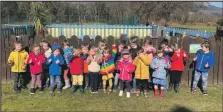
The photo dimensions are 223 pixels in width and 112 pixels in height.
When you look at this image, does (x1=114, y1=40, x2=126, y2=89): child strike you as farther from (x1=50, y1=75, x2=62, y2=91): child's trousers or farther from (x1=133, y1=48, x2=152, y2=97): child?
(x1=50, y1=75, x2=62, y2=91): child's trousers

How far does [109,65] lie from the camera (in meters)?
8.11

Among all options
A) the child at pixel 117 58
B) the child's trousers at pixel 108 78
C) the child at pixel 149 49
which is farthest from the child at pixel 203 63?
the child's trousers at pixel 108 78

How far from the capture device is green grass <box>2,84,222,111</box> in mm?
6836

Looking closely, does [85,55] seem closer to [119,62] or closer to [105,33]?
[119,62]

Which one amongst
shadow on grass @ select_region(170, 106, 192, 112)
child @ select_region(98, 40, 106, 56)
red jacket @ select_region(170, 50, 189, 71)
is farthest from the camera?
child @ select_region(98, 40, 106, 56)

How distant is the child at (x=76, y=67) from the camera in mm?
8062

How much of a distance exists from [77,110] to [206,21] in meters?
53.0

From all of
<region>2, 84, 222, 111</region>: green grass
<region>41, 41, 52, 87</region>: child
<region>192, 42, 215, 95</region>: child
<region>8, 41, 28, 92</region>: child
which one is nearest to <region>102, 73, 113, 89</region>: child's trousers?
<region>2, 84, 222, 111</region>: green grass

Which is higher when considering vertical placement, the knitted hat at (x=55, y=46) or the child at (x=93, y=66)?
the knitted hat at (x=55, y=46)

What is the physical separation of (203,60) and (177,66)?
0.66 meters

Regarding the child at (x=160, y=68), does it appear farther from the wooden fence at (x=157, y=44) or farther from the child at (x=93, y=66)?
the child at (x=93, y=66)

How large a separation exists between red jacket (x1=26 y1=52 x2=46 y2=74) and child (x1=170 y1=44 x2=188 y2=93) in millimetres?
3308

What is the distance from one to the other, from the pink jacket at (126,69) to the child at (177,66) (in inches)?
45.9

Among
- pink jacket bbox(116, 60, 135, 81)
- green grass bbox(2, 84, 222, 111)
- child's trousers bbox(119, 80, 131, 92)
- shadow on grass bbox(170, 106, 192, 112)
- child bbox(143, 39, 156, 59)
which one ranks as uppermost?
child bbox(143, 39, 156, 59)
